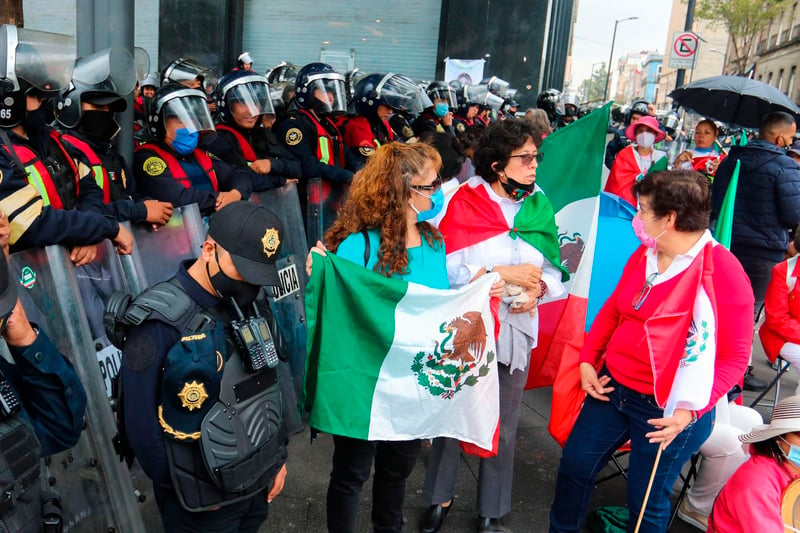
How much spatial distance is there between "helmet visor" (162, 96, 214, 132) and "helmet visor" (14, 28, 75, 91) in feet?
2.30

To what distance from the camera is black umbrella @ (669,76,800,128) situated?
669 cm

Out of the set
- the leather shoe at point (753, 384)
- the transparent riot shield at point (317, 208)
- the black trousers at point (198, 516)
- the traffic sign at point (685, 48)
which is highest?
the traffic sign at point (685, 48)

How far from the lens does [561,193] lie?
446 centimetres

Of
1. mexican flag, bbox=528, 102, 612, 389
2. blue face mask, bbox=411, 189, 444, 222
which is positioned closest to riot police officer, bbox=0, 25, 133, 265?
blue face mask, bbox=411, 189, 444, 222

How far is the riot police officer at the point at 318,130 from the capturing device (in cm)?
543

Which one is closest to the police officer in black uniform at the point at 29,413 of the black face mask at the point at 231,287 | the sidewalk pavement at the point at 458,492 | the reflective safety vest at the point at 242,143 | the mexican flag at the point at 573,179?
the black face mask at the point at 231,287

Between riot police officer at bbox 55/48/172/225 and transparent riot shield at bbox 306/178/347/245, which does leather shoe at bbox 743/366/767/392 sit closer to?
transparent riot shield at bbox 306/178/347/245

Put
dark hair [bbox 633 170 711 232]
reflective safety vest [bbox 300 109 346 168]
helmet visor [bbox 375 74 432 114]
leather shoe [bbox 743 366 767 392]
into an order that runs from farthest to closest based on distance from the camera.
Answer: helmet visor [bbox 375 74 432 114], leather shoe [bbox 743 366 767 392], reflective safety vest [bbox 300 109 346 168], dark hair [bbox 633 170 711 232]

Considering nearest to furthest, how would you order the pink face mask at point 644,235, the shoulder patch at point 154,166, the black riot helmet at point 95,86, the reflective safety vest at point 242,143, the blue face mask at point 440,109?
the pink face mask at point 644,235
the black riot helmet at point 95,86
the shoulder patch at point 154,166
the reflective safety vest at point 242,143
the blue face mask at point 440,109

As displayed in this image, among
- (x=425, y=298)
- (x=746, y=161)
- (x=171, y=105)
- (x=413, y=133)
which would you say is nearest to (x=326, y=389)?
(x=425, y=298)

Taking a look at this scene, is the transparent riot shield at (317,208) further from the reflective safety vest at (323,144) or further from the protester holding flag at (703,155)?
the protester holding flag at (703,155)

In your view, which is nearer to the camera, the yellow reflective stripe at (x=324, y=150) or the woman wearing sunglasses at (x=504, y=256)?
the woman wearing sunglasses at (x=504, y=256)

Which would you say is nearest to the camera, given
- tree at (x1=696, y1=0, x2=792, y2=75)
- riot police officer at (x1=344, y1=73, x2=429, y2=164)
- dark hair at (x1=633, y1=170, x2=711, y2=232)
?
dark hair at (x1=633, y1=170, x2=711, y2=232)

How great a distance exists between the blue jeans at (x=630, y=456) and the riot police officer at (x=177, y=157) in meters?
2.54
